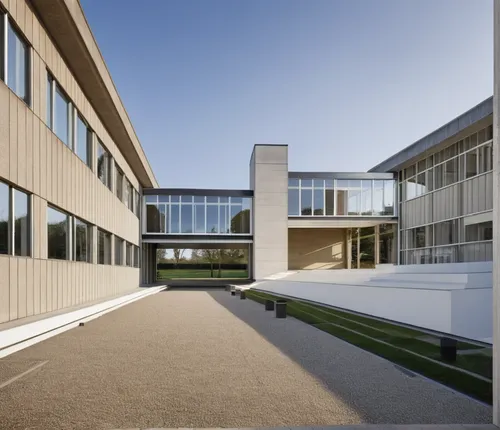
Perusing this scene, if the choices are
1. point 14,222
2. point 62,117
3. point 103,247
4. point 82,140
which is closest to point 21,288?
point 14,222

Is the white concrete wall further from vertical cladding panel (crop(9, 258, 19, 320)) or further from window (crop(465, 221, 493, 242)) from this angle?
vertical cladding panel (crop(9, 258, 19, 320))

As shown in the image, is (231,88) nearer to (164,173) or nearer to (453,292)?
(453,292)

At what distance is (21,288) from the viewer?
11.2 metres

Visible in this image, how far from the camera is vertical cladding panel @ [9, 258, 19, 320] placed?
10617 millimetres

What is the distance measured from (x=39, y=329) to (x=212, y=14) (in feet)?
44.1

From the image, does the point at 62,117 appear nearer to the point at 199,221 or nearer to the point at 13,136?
the point at 13,136

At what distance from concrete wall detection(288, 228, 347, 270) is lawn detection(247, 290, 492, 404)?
28.5 metres

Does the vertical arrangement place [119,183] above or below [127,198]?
above

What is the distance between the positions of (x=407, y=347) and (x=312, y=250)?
3561cm

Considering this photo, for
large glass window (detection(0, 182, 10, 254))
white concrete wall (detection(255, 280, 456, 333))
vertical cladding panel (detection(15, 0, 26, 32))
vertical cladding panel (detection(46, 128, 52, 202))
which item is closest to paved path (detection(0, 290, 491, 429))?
large glass window (detection(0, 182, 10, 254))

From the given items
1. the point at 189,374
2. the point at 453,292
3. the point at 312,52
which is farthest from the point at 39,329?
the point at 312,52

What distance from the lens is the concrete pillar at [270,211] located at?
123ft

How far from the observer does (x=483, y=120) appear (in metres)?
22.0

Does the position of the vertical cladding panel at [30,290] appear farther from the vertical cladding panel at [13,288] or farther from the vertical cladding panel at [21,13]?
the vertical cladding panel at [21,13]
